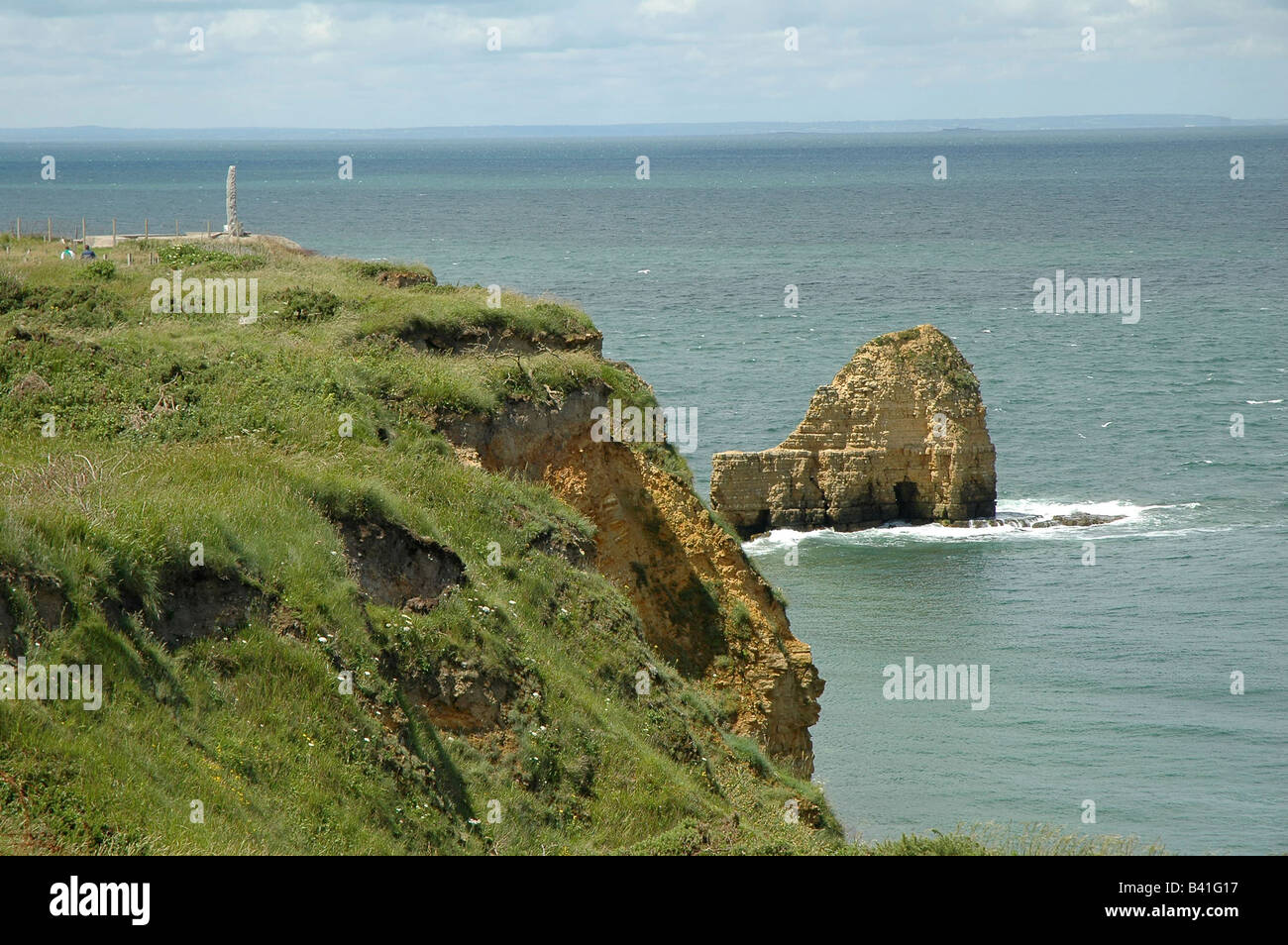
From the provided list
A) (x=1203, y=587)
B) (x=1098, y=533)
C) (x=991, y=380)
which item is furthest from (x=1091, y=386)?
(x=1203, y=587)

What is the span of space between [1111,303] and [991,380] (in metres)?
39.4

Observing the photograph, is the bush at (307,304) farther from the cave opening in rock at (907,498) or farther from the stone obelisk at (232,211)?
the cave opening in rock at (907,498)

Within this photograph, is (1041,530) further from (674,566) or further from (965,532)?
(674,566)

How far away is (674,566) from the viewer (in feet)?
87.7

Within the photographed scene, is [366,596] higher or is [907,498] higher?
[366,596]

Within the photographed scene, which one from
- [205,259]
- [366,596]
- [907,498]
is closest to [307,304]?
[205,259]

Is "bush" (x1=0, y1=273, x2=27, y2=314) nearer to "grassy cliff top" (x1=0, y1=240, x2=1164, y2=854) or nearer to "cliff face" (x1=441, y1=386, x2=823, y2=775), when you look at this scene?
"grassy cliff top" (x1=0, y1=240, x2=1164, y2=854)

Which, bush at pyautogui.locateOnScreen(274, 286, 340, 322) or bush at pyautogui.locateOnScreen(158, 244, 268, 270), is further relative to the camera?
bush at pyautogui.locateOnScreen(158, 244, 268, 270)

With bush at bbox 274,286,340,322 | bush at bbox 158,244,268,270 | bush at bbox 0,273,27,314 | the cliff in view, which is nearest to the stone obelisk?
bush at bbox 158,244,268,270

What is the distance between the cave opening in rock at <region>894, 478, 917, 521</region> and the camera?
63.4 m

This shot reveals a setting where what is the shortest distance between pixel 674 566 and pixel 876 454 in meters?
36.8

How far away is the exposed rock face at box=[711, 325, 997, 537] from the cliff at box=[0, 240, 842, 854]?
32675mm

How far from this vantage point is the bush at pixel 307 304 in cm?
2783
